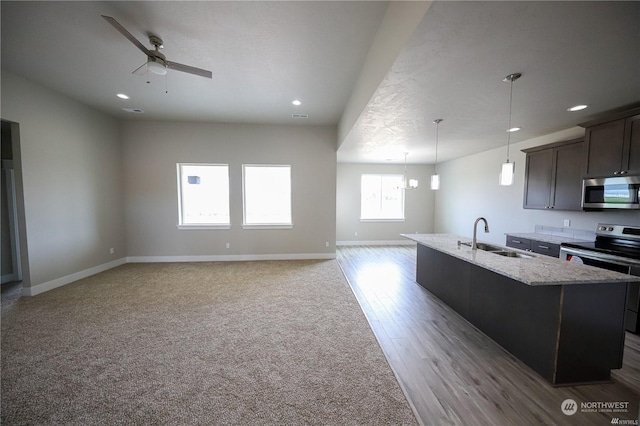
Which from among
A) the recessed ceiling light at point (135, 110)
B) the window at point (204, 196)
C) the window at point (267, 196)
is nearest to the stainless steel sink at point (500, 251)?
the window at point (267, 196)

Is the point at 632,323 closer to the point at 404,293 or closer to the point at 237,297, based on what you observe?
the point at 404,293

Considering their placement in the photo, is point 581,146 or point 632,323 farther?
point 581,146

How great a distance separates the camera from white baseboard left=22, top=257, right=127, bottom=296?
349cm

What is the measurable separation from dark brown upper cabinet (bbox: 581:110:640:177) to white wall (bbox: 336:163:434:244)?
14.9 ft

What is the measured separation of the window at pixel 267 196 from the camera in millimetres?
5605

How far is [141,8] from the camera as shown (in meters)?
2.10

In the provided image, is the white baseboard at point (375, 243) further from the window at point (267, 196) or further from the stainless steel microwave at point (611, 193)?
the stainless steel microwave at point (611, 193)

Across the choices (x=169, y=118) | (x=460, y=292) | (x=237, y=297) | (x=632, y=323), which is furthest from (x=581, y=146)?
(x=169, y=118)

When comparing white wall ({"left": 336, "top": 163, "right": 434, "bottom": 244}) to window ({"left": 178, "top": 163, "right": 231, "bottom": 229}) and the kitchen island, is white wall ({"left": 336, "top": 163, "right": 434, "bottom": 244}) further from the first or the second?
the kitchen island

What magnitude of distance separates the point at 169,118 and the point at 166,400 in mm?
5247

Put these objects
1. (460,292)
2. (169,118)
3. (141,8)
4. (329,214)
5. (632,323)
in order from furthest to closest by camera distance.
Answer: (329,214), (169,118), (460,292), (632,323), (141,8)

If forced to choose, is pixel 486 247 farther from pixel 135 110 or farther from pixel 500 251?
pixel 135 110

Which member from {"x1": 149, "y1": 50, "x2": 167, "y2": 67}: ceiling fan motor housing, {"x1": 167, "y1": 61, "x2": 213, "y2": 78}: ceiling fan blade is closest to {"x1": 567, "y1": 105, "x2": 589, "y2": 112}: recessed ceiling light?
{"x1": 167, "y1": 61, "x2": 213, "y2": 78}: ceiling fan blade

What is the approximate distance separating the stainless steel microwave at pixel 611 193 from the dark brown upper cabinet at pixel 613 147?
94 millimetres
